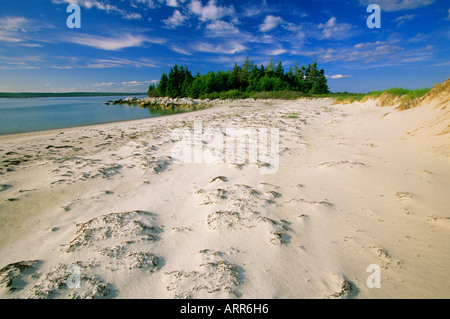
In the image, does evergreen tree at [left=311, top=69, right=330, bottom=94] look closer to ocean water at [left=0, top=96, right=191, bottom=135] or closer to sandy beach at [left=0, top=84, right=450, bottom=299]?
ocean water at [left=0, top=96, right=191, bottom=135]

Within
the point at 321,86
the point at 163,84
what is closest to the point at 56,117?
the point at 163,84

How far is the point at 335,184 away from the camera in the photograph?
344 cm

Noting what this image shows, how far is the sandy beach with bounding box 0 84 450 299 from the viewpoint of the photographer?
1644 mm

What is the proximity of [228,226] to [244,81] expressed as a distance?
55983 mm

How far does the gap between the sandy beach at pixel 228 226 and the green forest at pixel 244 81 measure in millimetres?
44668

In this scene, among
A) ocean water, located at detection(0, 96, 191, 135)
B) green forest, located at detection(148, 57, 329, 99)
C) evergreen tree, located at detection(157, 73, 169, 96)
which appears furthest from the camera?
evergreen tree, located at detection(157, 73, 169, 96)

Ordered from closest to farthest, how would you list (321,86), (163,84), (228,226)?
1. (228,226)
2. (321,86)
3. (163,84)

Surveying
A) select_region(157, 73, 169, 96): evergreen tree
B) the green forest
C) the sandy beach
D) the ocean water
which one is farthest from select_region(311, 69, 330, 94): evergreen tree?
the sandy beach

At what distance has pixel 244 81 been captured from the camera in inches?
2087

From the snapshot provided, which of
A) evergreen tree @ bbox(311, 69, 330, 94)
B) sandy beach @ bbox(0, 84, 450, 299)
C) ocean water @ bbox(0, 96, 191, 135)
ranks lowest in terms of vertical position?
sandy beach @ bbox(0, 84, 450, 299)

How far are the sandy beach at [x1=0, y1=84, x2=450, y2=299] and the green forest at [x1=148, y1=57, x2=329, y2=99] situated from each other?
44.7 m

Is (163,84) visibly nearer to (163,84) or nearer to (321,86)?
Result: (163,84)
